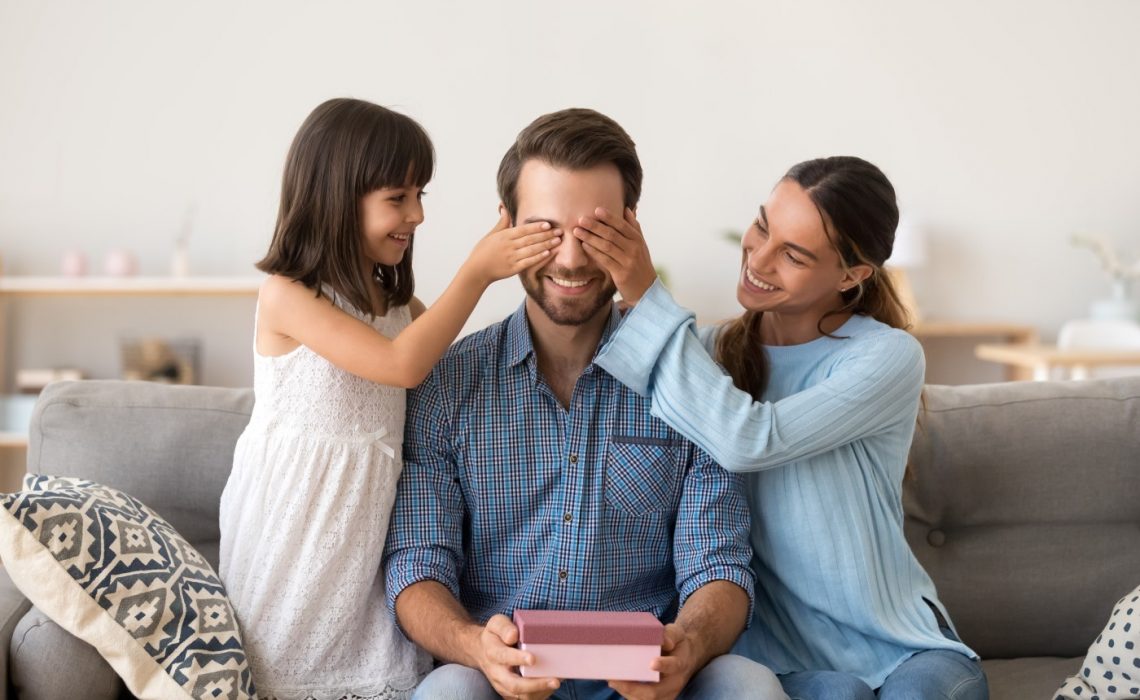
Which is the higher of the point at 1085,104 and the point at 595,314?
the point at 1085,104

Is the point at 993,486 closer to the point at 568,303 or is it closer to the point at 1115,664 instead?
the point at 1115,664

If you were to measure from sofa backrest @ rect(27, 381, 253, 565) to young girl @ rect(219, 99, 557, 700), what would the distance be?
22cm

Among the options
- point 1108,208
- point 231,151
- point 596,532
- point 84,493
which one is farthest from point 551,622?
point 1108,208

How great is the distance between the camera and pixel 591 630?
4.75 ft

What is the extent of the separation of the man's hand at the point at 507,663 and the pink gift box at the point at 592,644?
1 centimetres

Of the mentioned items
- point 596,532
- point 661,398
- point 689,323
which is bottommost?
point 596,532

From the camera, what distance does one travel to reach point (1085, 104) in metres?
5.36

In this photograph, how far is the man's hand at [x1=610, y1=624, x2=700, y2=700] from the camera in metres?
1.53

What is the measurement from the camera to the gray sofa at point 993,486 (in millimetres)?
2072

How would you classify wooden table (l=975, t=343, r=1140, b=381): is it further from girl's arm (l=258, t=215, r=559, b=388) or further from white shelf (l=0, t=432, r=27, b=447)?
white shelf (l=0, t=432, r=27, b=447)

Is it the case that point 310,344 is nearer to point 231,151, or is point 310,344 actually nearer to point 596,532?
point 596,532

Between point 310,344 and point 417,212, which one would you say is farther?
point 417,212

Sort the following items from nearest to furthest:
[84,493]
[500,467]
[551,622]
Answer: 1. [551,622]
2. [84,493]
3. [500,467]

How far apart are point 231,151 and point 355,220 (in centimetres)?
338
